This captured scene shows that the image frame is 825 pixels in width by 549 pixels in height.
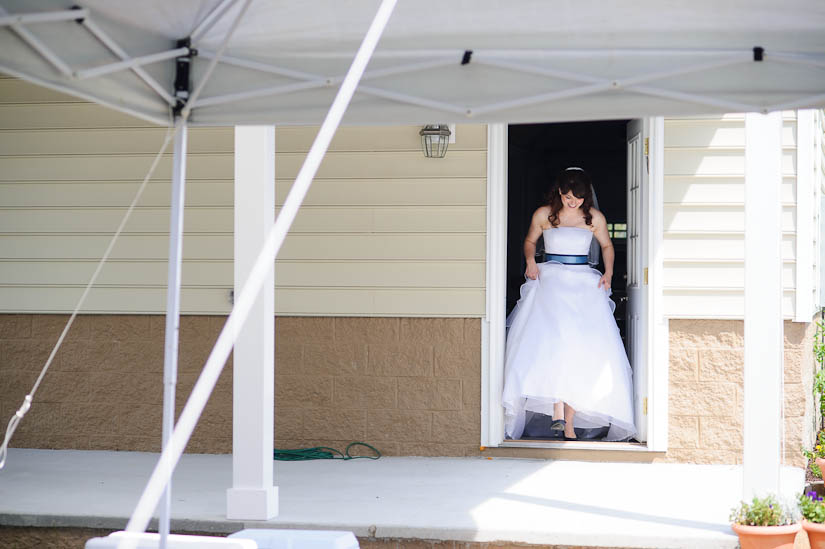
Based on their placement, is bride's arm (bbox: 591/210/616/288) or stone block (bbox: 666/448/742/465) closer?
stone block (bbox: 666/448/742/465)

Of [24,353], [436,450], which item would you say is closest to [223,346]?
[436,450]

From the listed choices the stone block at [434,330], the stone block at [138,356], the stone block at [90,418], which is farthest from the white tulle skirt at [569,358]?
the stone block at [90,418]

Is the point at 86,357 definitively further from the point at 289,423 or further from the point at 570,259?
the point at 570,259

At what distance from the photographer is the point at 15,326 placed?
21.5ft

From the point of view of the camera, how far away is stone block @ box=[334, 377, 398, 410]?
621cm

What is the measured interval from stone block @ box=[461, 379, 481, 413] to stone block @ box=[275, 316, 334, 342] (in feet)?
3.25

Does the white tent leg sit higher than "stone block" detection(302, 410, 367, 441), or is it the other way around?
the white tent leg

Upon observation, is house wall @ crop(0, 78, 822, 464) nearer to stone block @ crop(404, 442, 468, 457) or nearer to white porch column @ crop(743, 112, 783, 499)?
stone block @ crop(404, 442, 468, 457)

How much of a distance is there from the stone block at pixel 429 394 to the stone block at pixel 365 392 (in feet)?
0.20

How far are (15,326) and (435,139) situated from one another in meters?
3.32


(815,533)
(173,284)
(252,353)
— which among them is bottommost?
(815,533)

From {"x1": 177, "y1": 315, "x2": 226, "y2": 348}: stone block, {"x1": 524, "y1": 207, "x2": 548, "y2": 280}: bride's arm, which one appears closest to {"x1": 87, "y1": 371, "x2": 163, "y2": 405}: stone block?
{"x1": 177, "y1": 315, "x2": 226, "y2": 348}: stone block

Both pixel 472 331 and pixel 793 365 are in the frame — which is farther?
pixel 472 331

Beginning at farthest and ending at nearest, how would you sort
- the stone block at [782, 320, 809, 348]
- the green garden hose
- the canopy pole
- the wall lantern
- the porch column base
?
the green garden hose
the wall lantern
the stone block at [782, 320, 809, 348]
the porch column base
the canopy pole
